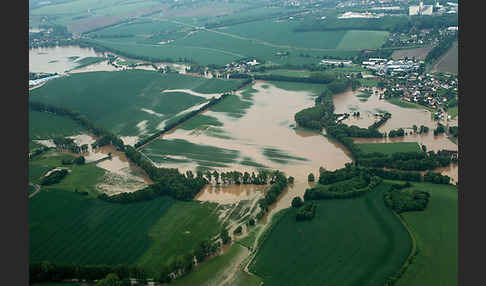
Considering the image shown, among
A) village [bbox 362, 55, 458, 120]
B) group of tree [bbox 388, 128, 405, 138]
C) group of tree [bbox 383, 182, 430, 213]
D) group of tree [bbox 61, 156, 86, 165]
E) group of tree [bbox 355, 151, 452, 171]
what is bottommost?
group of tree [bbox 383, 182, 430, 213]

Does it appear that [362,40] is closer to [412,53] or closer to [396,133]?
[412,53]

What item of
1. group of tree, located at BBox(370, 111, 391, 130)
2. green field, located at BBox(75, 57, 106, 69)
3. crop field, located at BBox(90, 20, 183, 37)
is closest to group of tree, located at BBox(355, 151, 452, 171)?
group of tree, located at BBox(370, 111, 391, 130)

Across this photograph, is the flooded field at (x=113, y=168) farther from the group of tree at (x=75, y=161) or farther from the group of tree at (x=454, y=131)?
the group of tree at (x=454, y=131)

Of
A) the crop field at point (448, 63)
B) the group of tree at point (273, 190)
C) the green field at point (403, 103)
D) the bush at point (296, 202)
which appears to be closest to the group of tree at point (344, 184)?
the bush at point (296, 202)

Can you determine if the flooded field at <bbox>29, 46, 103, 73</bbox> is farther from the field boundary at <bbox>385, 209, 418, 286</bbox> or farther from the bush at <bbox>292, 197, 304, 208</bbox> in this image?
the field boundary at <bbox>385, 209, 418, 286</bbox>

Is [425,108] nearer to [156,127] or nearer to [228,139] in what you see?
[228,139]
